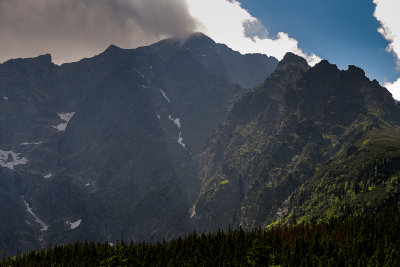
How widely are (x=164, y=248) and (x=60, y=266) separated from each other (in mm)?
51710

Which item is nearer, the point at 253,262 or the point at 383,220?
the point at 253,262

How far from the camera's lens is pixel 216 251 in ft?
575

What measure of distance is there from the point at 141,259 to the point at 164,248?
21.1 m

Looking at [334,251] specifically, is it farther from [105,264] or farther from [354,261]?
[105,264]

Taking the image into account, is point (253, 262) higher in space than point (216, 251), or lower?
higher

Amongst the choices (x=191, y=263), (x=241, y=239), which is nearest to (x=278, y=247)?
(x=241, y=239)

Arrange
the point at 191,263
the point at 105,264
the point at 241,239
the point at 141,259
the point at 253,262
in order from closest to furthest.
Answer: the point at 105,264 → the point at 253,262 → the point at 191,263 → the point at 141,259 → the point at 241,239

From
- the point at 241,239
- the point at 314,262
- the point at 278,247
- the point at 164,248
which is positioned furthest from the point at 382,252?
the point at 164,248

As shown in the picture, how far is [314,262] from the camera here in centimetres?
14112

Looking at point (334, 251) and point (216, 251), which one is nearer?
point (334, 251)

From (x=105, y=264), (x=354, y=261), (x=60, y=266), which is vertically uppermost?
(x=105, y=264)

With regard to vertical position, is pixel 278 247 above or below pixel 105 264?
below

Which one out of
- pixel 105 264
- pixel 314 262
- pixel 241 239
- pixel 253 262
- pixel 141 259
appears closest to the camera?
pixel 105 264

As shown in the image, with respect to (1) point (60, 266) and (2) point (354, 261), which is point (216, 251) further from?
(1) point (60, 266)
